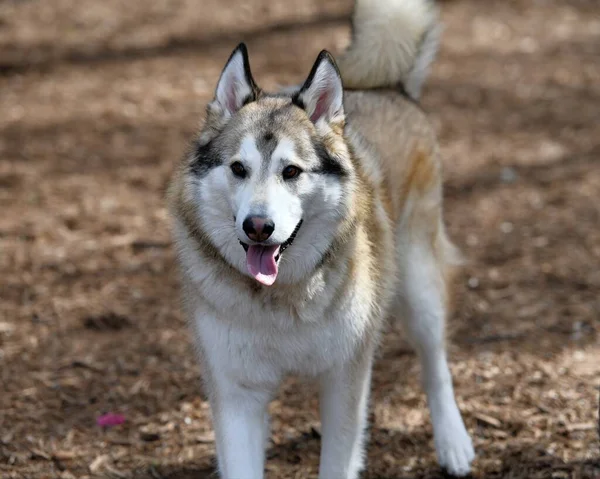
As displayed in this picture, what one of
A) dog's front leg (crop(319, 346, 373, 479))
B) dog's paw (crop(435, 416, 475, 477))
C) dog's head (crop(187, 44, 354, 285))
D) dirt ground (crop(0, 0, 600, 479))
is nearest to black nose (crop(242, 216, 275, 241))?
dog's head (crop(187, 44, 354, 285))

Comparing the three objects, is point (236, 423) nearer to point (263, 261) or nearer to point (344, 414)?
point (344, 414)

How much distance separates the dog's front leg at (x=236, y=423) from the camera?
3990 millimetres

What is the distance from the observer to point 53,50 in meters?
10.5

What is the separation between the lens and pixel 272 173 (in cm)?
373

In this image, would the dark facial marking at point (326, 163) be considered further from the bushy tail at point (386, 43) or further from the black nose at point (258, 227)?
the bushy tail at point (386, 43)

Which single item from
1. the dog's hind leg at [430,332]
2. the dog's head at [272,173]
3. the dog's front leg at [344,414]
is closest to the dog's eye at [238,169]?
the dog's head at [272,173]

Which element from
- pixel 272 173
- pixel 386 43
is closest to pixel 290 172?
pixel 272 173

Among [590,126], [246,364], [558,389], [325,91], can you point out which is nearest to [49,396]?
[246,364]

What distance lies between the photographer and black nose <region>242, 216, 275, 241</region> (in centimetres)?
353

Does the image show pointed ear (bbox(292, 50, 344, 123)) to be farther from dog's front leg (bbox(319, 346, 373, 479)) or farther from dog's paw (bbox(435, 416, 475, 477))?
dog's paw (bbox(435, 416, 475, 477))

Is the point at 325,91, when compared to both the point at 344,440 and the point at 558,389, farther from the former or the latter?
the point at 558,389

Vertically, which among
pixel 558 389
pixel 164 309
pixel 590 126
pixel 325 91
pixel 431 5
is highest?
pixel 431 5

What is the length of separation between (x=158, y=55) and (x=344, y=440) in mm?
7077

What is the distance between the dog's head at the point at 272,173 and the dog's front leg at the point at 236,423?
0.52m
